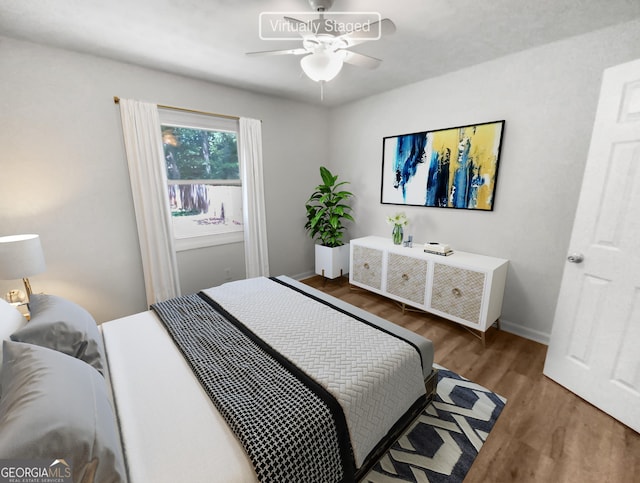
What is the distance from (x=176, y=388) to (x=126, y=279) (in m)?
1.93

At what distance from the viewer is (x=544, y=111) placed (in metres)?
2.15

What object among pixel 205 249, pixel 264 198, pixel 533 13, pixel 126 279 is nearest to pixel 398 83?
pixel 533 13

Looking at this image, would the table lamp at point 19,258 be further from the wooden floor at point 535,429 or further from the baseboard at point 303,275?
the wooden floor at point 535,429

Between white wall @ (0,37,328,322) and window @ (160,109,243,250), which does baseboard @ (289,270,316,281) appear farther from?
white wall @ (0,37,328,322)

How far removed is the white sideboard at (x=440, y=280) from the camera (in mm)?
2312

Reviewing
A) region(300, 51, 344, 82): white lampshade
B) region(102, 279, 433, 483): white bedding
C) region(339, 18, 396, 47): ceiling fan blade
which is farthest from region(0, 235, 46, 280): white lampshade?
region(339, 18, 396, 47): ceiling fan blade

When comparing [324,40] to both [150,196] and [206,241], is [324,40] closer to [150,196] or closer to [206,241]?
[150,196]

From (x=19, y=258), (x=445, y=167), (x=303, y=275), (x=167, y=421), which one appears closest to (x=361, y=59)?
(x=445, y=167)

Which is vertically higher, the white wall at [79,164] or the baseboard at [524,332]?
the white wall at [79,164]

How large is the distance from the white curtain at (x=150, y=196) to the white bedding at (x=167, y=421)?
49.5 inches

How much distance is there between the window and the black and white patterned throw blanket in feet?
6.09

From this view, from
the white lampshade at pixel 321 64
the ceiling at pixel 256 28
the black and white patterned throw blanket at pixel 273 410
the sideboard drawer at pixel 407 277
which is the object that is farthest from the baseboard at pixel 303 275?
the white lampshade at pixel 321 64

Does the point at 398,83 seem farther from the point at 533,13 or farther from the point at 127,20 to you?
the point at 127,20

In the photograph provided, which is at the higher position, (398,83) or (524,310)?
(398,83)
